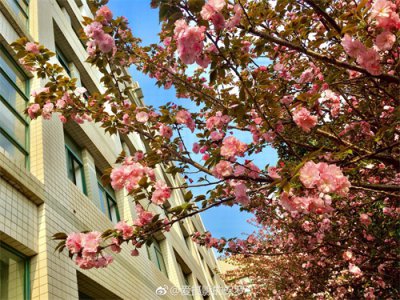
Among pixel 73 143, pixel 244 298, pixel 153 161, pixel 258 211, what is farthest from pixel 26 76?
pixel 244 298

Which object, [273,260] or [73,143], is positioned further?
[273,260]

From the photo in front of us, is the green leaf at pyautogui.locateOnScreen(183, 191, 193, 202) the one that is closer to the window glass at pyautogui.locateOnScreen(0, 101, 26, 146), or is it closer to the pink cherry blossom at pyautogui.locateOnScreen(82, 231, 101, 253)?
the pink cherry blossom at pyautogui.locateOnScreen(82, 231, 101, 253)

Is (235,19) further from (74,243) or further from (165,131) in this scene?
(74,243)

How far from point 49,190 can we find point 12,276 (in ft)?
5.01

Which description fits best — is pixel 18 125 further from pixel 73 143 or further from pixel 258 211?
pixel 258 211

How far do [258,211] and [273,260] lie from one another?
18.6ft

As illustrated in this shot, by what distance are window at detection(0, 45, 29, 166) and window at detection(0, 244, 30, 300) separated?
1370mm

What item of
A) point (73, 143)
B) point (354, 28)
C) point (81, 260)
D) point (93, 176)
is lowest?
point (81, 260)

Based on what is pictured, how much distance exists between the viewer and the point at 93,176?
8172 mm

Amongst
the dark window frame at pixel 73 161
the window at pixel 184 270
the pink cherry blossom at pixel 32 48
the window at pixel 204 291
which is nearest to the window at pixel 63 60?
the dark window frame at pixel 73 161

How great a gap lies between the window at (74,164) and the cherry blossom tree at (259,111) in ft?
9.22

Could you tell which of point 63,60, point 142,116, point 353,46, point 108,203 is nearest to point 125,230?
point 142,116

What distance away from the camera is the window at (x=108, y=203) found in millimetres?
8548

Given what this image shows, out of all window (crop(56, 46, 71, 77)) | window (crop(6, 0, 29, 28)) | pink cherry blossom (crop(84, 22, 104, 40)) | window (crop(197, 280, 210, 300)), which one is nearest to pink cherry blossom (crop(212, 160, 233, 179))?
pink cherry blossom (crop(84, 22, 104, 40))
